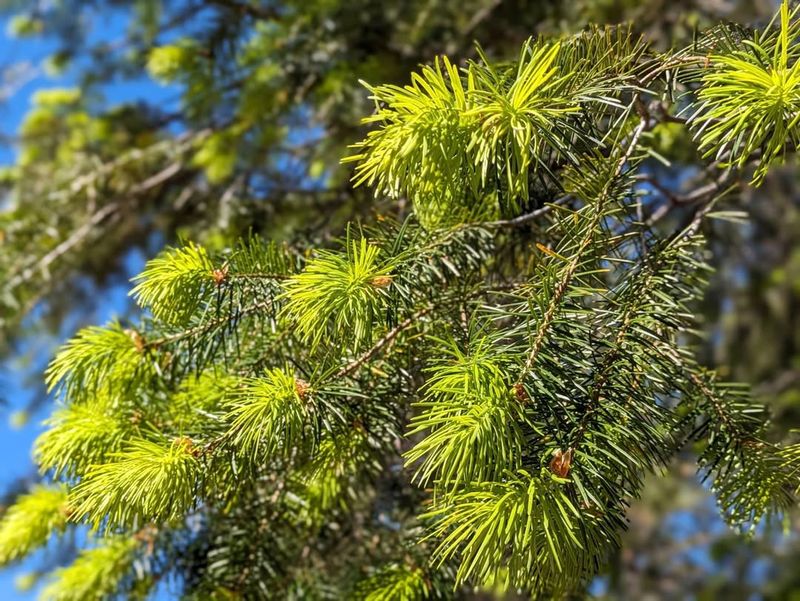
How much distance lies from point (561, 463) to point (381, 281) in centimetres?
27

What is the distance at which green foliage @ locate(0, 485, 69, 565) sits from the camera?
114cm

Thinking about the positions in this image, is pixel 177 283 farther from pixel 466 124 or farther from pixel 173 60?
pixel 173 60

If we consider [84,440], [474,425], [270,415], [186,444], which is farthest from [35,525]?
[474,425]

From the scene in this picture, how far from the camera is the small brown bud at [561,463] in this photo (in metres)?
0.66

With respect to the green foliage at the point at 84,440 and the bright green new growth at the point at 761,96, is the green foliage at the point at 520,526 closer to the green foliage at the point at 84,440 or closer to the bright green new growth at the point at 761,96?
the bright green new growth at the point at 761,96

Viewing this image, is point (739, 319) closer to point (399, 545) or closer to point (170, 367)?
point (399, 545)

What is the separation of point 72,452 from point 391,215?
0.57 m

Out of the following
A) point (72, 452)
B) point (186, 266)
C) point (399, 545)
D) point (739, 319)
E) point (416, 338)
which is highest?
point (186, 266)

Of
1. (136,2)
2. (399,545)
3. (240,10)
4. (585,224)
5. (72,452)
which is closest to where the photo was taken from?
(585,224)

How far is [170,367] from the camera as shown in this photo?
3.22 ft

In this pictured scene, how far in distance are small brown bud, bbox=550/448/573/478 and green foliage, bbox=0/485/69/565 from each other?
2.77 ft

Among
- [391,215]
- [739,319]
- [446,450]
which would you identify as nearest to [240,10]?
[391,215]

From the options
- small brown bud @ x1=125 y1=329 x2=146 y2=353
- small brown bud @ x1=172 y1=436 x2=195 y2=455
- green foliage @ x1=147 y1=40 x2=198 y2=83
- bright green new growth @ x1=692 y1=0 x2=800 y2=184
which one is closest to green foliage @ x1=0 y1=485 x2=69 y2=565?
small brown bud @ x1=125 y1=329 x2=146 y2=353

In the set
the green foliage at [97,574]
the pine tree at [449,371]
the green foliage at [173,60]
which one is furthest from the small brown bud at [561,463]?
the green foliage at [173,60]
